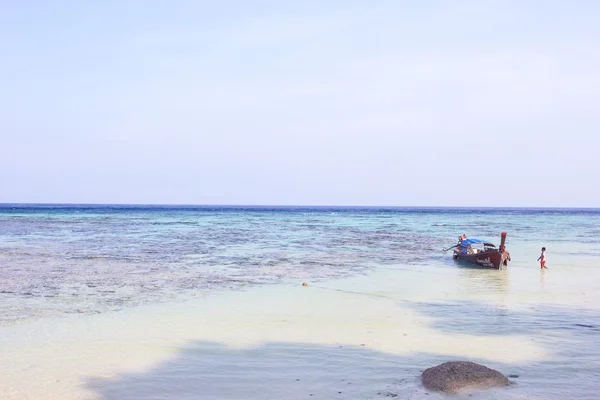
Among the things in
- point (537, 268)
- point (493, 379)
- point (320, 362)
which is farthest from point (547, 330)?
point (537, 268)

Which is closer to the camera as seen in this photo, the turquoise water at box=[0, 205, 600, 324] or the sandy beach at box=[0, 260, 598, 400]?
the sandy beach at box=[0, 260, 598, 400]

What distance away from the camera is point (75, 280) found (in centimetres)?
1816

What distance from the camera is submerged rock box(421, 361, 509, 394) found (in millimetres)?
7809

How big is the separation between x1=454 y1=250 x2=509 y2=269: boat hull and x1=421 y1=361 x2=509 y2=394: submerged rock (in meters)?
16.4

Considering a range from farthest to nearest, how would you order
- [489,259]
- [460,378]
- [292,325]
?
1. [489,259]
2. [292,325]
3. [460,378]

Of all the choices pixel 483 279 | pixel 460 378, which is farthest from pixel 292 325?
pixel 483 279

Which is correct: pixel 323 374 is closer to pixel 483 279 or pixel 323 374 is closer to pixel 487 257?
pixel 483 279

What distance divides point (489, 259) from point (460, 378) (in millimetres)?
17161

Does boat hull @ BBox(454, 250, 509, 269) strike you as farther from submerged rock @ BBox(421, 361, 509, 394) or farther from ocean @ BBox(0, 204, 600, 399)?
submerged rock @ BBox(421, 361, 509, 394)

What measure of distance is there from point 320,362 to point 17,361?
493 cm

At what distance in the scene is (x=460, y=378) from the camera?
7.96m

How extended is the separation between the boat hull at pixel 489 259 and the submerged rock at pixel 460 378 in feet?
53.7

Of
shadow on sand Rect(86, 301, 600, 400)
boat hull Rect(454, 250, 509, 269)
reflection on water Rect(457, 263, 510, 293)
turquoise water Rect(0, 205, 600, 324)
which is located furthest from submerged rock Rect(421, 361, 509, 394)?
boat hull Rect(454, 250, 509, 269)

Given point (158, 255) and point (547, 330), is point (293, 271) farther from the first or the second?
point (547, 330)
